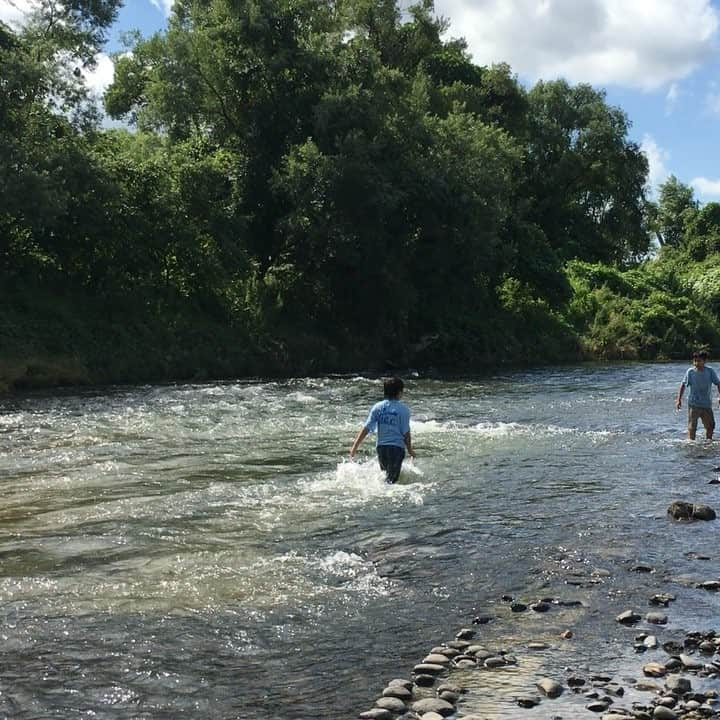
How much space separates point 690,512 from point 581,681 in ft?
20.0

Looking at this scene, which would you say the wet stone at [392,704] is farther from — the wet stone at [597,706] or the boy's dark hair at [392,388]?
the boy's dark hair at [392,388]

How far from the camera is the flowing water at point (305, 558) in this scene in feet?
22.9

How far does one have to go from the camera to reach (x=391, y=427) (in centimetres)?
1405

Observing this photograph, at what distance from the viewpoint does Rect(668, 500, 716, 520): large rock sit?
39.8 ft

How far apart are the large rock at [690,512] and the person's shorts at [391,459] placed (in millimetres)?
4162

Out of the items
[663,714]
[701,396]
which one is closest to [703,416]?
[701,396]

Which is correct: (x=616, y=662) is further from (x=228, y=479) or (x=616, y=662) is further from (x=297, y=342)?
(x=297, y=342)

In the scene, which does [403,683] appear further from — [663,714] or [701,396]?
[701,396]

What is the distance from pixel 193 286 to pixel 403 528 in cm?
2956

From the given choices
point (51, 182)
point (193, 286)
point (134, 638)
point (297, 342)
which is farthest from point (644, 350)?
point (134, 638)

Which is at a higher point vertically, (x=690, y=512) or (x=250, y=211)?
(x=250, y=211)

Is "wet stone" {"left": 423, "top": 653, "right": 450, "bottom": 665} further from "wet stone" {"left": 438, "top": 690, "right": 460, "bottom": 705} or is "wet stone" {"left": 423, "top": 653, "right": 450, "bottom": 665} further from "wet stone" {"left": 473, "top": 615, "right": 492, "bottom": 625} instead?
"wet stone" {"left": 473, "top": 615, "right": 492, "bottom": 625}

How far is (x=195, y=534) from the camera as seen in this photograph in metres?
11.2

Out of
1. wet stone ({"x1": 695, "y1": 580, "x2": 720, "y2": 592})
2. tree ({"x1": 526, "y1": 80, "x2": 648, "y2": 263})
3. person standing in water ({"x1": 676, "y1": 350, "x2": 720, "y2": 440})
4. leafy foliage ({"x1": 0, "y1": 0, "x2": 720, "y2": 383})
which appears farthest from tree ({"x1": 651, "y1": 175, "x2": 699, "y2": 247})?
wet stone ({"x1": 695, "y1": 580, "x2": 720, "y2": 592})
